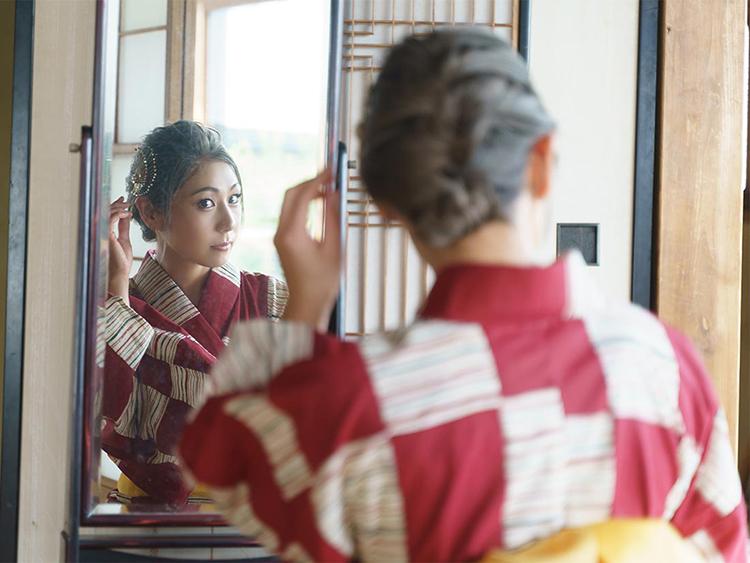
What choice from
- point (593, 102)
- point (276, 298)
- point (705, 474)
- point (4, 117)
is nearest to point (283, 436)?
point (705, 474)

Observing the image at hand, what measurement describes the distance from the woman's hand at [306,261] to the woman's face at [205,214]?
653mm

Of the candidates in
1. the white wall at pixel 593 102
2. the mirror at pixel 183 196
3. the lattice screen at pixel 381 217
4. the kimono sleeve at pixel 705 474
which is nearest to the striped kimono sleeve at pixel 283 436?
the kimono sleeve at pixel 705 474

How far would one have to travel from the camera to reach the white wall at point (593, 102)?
72.4 inches

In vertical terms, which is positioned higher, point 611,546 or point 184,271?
point 184,271

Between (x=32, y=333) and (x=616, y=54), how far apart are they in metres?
1.17

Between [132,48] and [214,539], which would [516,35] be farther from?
[214,539]

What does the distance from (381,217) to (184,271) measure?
1.24 ft

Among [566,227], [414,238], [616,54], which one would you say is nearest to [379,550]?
[414,238]

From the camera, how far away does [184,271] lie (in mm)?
1657

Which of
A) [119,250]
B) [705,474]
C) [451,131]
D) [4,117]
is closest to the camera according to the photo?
[451,131]

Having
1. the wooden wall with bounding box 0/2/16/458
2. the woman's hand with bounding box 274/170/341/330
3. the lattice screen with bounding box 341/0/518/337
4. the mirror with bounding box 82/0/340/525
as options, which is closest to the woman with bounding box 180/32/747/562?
the woman's hand with bounding box 274/170/341/330

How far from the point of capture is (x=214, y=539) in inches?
64.0

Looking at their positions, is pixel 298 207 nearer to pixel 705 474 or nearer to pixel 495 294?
pixel 495 294

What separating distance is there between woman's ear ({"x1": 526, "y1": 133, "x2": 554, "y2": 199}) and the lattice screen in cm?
100
